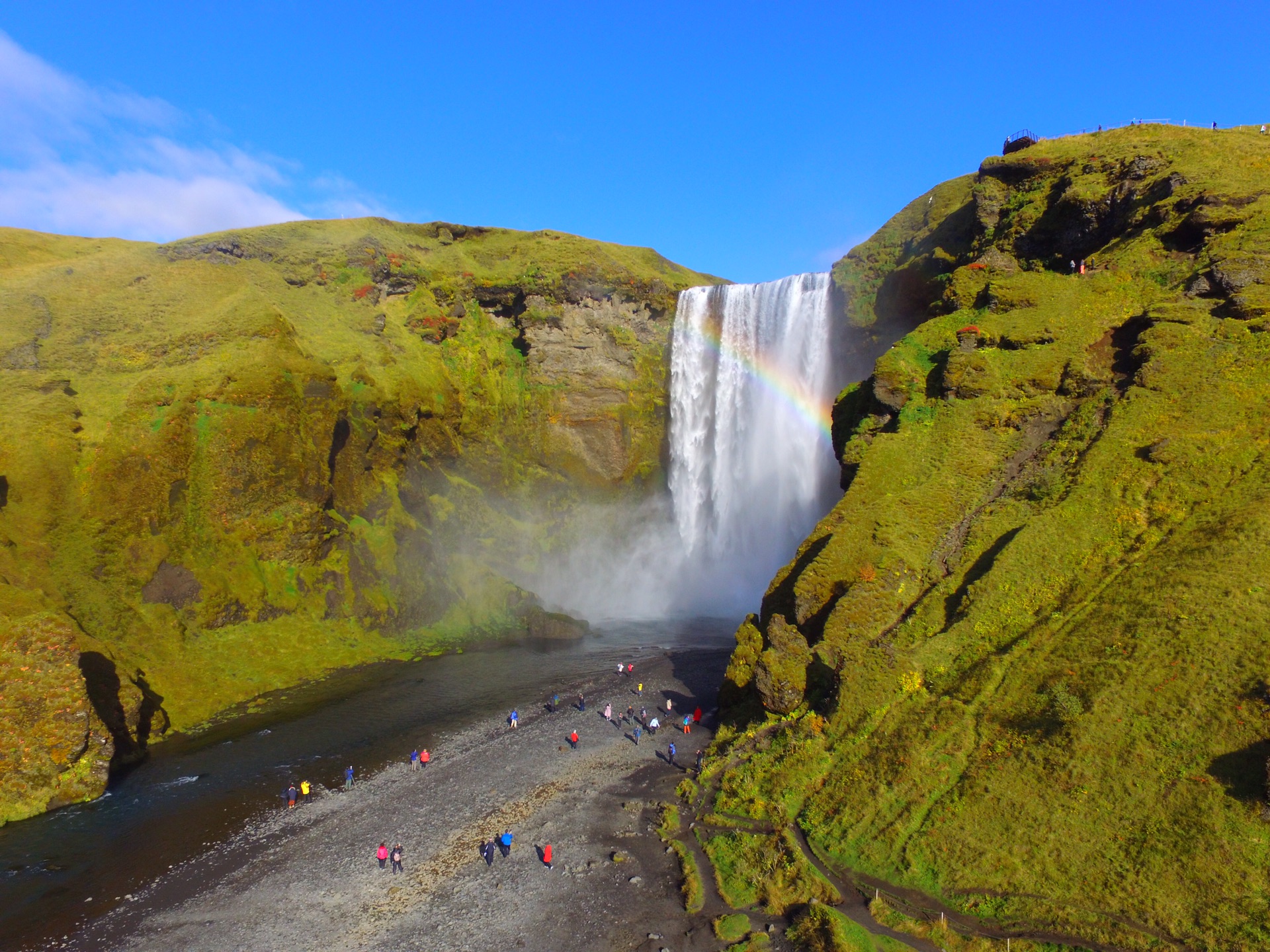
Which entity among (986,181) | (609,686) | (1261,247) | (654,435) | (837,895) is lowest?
(609,686)

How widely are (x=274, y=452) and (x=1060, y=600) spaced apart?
179 feet

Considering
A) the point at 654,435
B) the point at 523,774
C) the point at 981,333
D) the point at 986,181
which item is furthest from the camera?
the point at 654,435

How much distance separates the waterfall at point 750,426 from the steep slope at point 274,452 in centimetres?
494

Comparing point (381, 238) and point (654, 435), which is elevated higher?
point (381, 238)

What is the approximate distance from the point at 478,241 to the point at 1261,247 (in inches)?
3339

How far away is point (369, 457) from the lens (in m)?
62.8

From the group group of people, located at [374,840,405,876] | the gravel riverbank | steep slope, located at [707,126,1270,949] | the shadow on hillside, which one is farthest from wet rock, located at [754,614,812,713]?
group of people, located at [374,840,405,876]

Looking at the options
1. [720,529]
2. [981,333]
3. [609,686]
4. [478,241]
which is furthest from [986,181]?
[478,241]

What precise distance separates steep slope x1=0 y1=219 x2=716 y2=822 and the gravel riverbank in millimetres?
12934

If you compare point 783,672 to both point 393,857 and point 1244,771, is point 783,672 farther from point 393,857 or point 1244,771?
point 393,857

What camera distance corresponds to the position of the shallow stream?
2567cm

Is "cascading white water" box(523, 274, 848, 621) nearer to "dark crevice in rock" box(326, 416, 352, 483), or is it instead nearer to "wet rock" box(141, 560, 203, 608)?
"dark crevice in rock" box(326, 416, 352, 483)

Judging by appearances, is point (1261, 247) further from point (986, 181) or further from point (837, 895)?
point (837, 895)

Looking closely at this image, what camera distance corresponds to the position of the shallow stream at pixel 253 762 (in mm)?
25672
